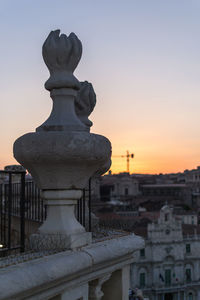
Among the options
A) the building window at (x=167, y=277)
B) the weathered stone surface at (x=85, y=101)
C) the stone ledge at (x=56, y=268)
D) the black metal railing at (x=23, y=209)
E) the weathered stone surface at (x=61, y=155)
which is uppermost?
the weathered stone surface at (x=85, y=101)

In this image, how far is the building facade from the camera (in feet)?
150

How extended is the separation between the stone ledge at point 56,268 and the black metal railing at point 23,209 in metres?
0.57

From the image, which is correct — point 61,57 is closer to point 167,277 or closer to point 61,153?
point 61,153

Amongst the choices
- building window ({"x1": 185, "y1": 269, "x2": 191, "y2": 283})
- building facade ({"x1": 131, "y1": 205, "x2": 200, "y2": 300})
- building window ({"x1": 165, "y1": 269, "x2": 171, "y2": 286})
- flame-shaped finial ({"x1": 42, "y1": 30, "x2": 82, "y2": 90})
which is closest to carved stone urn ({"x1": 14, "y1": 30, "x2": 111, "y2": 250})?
flame-shaped finial ({"x1": 42, "y1": 30, "x2": 82, "y2": 90})

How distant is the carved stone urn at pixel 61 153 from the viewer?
293 cm

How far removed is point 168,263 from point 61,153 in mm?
46182

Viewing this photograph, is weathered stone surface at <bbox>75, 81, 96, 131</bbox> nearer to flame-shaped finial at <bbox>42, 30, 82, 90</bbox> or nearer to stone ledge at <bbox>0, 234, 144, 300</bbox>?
flame-shaped finial at <bbox>42, 30, 82, 90</bbox>

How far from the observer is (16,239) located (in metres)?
5.61

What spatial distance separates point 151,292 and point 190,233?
911cm

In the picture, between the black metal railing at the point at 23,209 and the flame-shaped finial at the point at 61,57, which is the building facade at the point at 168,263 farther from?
the flame-shaped finial at the point at 61,57

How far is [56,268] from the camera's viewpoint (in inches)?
104

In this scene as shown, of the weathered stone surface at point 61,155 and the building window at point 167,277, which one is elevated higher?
the weathered stone surface at point 61,155

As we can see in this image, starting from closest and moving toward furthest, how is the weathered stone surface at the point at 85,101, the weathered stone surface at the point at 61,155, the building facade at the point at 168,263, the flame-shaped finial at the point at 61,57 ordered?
the weathered stone surface at the point at 61,155, the flame-shaped finial at the point at 61,57, the weathered stone surface at the point at 85,101, the building facade at the point at 168,263

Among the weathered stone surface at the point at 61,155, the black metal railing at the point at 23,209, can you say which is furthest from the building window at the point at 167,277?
the weathered stone surface at the point at 61,155
